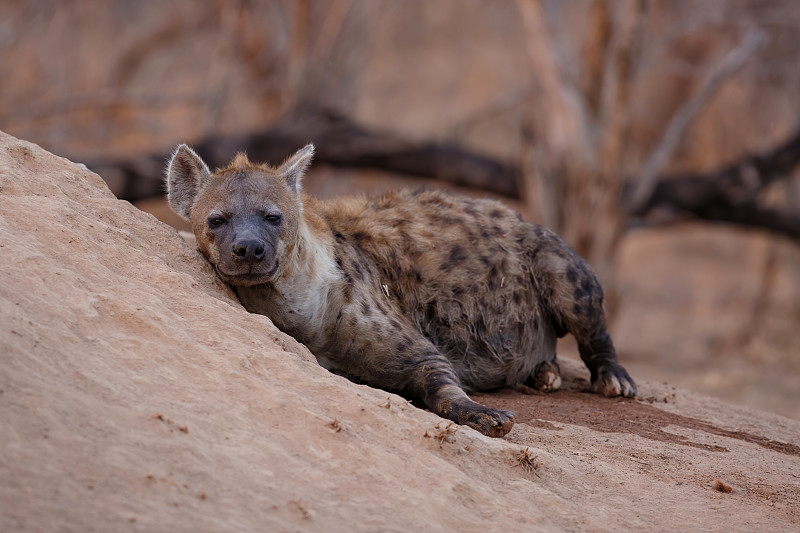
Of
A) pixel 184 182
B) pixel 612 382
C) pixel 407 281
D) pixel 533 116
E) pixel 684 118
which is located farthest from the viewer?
pixel 533 116

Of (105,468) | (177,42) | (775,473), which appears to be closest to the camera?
(105,468)

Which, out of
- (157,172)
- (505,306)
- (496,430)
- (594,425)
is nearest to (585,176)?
(157,172)

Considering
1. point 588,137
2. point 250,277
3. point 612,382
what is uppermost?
point 588,137

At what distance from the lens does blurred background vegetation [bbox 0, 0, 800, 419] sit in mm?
9234

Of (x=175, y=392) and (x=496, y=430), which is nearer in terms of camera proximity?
(x=175, y=392)

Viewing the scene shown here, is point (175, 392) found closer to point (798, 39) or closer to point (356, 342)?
point (356, 342)

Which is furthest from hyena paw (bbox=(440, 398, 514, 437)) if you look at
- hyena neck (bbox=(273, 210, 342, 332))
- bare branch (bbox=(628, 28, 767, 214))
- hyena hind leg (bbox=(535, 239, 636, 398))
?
bare branch (bbox=(628, 28, 767, 214))

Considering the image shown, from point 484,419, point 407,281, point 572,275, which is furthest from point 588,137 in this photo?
point 484,419

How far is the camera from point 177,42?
14469 millimetres

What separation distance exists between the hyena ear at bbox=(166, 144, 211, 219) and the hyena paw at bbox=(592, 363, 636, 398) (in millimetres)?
2211

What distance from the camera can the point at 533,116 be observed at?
391 inches

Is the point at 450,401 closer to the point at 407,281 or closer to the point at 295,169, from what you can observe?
the point at 407,281

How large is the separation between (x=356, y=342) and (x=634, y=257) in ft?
36.9

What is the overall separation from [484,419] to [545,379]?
151 cm
